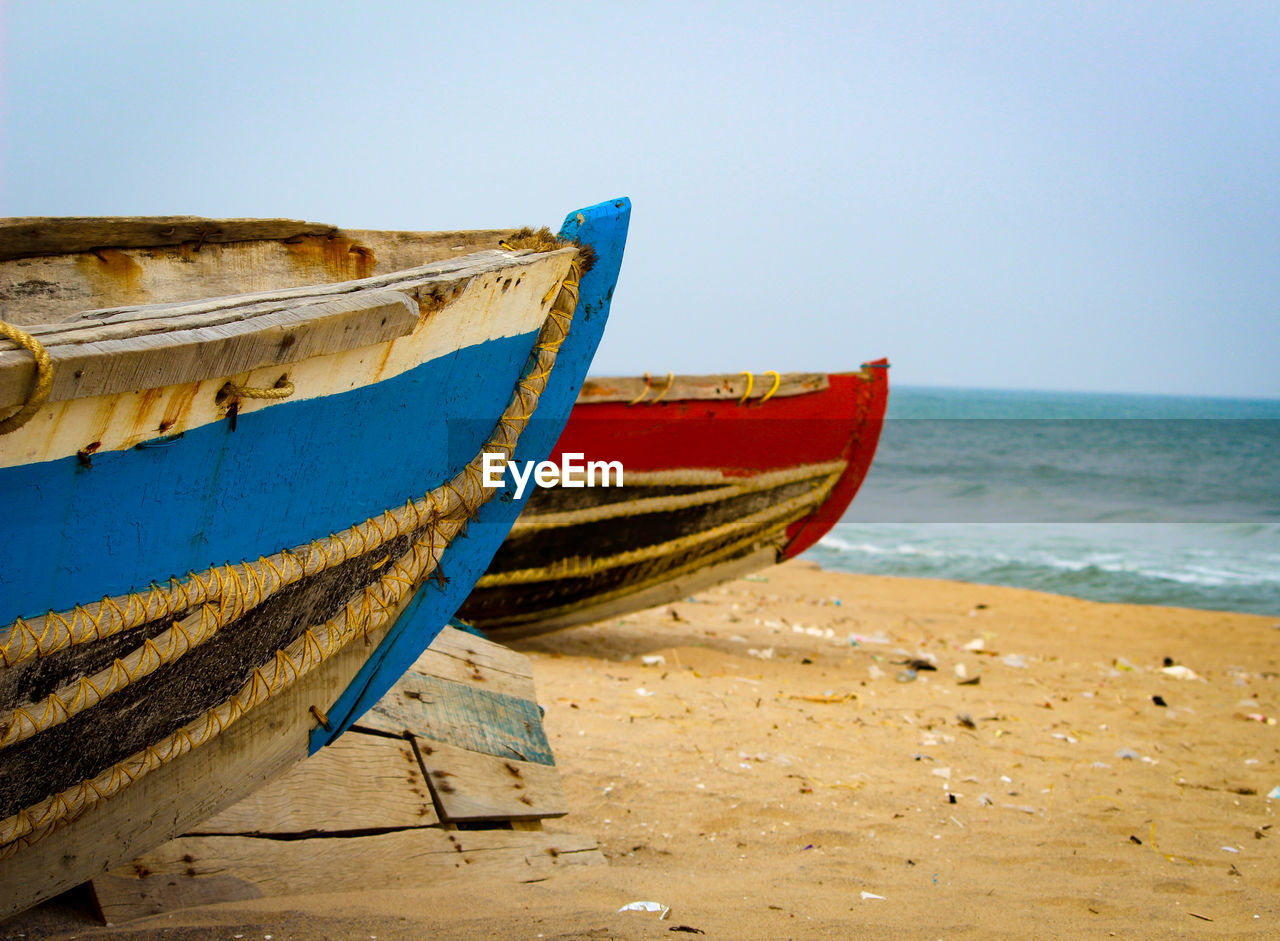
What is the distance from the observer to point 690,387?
4.83 m

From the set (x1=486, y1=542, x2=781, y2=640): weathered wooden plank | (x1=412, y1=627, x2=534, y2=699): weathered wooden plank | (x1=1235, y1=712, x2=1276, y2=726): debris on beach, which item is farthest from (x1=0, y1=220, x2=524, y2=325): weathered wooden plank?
(x1=1235, y1=712, x2=1276, y2=726): debris on beach

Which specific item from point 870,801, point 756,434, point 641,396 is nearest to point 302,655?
point 870,801

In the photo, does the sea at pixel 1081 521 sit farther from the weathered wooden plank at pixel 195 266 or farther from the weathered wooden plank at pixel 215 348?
the weathered wooden plank at pixel 215 348

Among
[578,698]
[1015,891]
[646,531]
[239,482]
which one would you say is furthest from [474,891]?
[646,531]

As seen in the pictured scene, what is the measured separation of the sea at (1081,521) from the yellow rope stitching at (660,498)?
2401 mm

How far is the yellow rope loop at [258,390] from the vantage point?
4.48 feet

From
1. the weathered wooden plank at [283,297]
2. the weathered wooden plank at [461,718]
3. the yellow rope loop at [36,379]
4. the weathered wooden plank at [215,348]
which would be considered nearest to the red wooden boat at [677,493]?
the weathered wooden plank at [461,718]

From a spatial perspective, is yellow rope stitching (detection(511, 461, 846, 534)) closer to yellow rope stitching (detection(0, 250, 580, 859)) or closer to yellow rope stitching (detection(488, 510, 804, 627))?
yellow rope stitching (detection(488, 510, 804, 627))

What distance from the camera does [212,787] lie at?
1812 millimetres

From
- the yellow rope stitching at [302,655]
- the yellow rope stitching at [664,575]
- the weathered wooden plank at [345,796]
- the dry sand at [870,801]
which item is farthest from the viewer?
the yellow rope stitching at [664,575]

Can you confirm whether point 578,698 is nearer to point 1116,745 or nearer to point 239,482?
point 1116,745

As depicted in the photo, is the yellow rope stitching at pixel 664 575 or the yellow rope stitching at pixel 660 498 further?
the yellow rope stitching at pixel 664 575

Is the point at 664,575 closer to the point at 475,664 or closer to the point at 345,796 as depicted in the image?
the point at 475,664

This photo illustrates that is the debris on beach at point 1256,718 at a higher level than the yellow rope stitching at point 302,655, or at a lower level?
lower
